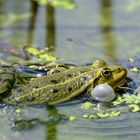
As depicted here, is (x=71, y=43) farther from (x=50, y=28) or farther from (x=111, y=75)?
(x=111, y=75)

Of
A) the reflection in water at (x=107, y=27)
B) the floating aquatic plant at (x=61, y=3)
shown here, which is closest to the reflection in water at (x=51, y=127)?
the reflection in water at (x=107, y=27)

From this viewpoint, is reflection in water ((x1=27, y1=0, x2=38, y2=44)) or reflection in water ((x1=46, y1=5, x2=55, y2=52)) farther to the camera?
reflection in water ((x1=27, y1=0, x2=38, y2=44))

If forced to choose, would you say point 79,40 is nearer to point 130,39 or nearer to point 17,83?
point 130,39

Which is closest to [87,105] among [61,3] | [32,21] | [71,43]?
[71,43]

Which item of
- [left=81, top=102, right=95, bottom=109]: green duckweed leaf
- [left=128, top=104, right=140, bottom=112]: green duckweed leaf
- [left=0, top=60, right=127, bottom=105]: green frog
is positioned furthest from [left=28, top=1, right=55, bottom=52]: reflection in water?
[left=128, top=104, right=140, bottom=112]: green duckweed leaf

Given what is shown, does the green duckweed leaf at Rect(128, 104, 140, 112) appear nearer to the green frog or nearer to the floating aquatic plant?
the green frog

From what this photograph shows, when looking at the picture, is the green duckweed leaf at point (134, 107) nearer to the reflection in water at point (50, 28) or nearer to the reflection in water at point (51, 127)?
the reflection in water at point (51, 127)

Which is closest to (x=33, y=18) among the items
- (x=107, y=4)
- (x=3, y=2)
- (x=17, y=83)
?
(x=3, y=2)
